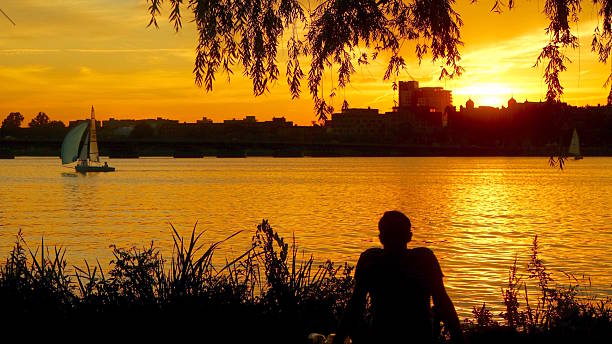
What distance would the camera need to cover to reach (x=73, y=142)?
13675 centimetres

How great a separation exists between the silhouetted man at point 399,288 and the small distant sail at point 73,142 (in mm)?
132991

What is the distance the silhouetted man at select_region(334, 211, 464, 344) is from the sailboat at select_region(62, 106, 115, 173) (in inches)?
4947

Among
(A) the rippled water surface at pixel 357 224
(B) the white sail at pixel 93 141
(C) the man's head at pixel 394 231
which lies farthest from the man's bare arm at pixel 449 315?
(B) the white sail at pixel 93 141

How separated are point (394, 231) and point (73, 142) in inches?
5360

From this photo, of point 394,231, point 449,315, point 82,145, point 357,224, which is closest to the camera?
point 394,231

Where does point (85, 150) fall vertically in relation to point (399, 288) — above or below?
below

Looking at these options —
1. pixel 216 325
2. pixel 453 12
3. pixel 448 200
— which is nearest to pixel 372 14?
pixel 453 12

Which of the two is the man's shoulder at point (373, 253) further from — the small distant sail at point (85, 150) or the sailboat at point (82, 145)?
the small distant sail at point (85, 150)

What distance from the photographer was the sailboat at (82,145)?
134 m

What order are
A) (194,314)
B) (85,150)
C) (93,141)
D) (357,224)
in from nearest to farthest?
(194,314)
(357,224)
(93,141)
(85,150)

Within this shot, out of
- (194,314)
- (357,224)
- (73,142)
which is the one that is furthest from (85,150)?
(194,314)

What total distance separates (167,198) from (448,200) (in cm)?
3073

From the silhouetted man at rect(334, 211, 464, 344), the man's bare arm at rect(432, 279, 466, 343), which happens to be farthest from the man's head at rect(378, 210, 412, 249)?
the man's bare arm at rect(432, 279, 466, 343)

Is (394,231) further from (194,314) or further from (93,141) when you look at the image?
(93,141)
